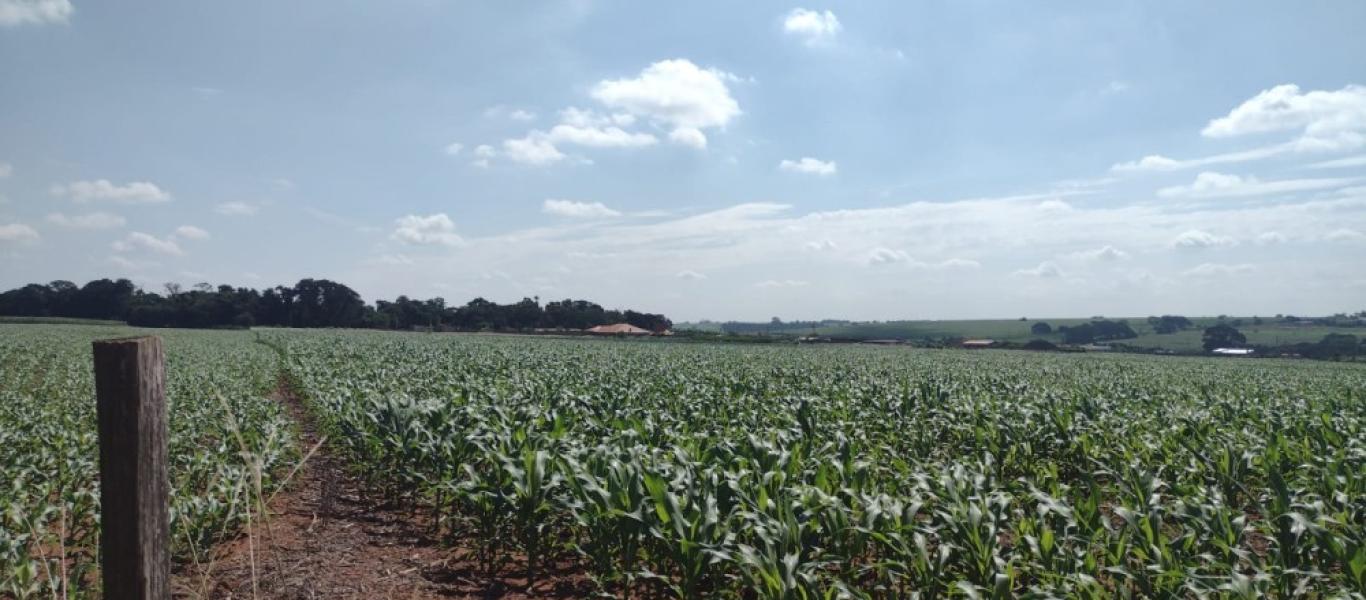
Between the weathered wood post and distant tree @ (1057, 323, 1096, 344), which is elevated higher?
the weathered wood post

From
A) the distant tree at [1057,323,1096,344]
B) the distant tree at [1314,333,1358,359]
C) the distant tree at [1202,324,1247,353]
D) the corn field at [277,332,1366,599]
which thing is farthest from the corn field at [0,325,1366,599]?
the distant tree at [1057,323,1096,344]

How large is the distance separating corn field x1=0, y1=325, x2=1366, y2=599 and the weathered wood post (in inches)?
16.7

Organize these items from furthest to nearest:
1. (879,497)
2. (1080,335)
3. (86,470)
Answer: (1080,335), (86,470), (879,497)

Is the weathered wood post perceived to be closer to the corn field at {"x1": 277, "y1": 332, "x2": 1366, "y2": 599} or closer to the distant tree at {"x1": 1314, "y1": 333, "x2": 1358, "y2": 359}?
the corn field at {"x1": 277, "y1": 332, "x2": 1366, "y2": 599}

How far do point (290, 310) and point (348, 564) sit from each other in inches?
4060

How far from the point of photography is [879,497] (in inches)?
191

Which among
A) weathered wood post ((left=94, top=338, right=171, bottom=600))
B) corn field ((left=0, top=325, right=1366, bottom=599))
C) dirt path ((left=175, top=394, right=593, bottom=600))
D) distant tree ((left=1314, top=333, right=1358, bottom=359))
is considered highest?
weathered wood post ((left=94, top=338, right=171, bottom=600))

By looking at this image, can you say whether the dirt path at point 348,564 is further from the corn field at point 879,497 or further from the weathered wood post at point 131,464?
the weathered wood post at point 131,464

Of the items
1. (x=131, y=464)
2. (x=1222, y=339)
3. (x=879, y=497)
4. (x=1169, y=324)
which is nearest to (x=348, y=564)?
(x=131, y=464)

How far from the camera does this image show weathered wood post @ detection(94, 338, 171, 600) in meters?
2.32

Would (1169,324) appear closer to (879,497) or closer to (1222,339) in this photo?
(1222,339)

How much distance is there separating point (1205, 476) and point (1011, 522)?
4737 mm

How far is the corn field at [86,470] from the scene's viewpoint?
478cm

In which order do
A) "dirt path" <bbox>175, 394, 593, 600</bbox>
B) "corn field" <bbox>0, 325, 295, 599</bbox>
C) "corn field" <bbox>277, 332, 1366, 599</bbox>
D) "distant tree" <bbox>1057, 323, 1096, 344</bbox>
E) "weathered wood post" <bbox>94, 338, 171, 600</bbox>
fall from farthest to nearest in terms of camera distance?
1. "distant tree" <bbox>1057, 323, 1096, 344</bbox>
2. "dirt path" <bbox>175, 394, 593, 600</bbox>
3. "corn field" <bbox>0, 325, 295, 599</bbox>
4. "corn field" <bbox>277, 332, 1366, 599</bbox>
5. "weathered wood post" <bbox>94, 338, 171, 600</bbox>
